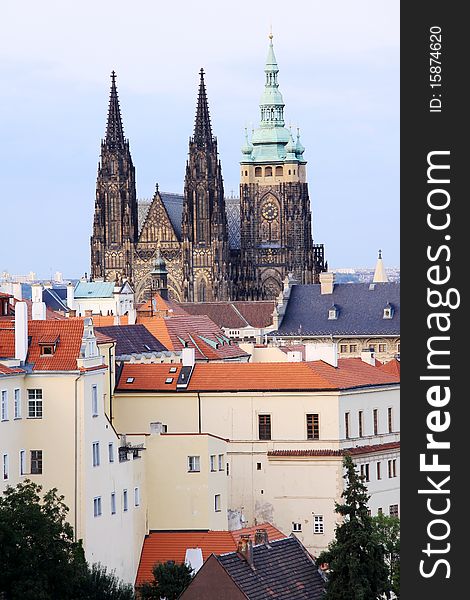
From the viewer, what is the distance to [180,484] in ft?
239

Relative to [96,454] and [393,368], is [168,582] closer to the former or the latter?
[96,454]

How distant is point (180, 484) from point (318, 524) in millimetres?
8339

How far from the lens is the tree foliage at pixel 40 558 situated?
184 feet

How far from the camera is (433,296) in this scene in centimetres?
2883

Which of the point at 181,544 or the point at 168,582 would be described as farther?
the point at 181,544

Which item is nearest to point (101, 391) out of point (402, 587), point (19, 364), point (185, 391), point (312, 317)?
point (19, 364)

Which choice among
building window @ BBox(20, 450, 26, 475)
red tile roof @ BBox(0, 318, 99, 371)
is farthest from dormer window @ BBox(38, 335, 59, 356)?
building window @ BBox(20, 450, 26, 475)

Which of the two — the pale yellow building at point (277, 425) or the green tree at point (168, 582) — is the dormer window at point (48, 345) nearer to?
the green tree at point (168, 582)

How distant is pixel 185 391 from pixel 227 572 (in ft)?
85.4

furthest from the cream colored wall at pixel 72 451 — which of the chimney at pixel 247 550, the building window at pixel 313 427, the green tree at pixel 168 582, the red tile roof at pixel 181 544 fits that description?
the building window at pixel 313 427

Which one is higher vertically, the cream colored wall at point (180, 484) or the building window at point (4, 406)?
the building window at point (4, 406)

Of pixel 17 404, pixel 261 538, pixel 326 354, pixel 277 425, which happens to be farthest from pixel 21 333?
pixel 326 354

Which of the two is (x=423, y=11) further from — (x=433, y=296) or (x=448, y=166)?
(x=433, y=296)

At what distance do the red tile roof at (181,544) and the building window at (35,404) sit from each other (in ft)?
19.9
